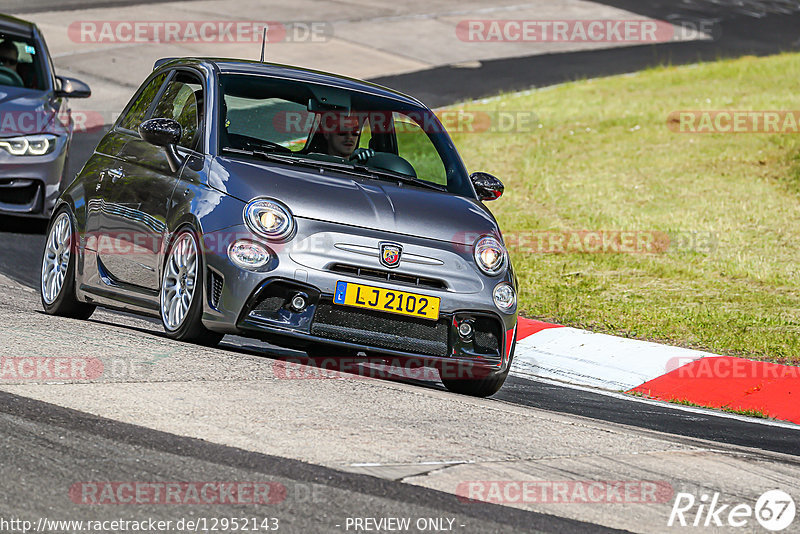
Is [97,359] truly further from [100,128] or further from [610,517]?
[100,128]

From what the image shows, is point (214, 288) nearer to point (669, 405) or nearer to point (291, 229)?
point (291, 229)

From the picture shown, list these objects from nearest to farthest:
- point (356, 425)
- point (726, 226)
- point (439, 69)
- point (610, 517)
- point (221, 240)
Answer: point (610, 517) < point (356, 425) < point (221, 240) < point (726, 226) < point (439, 69)

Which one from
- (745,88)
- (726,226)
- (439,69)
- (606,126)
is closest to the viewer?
(726,226)

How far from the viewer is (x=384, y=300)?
22.5 ft

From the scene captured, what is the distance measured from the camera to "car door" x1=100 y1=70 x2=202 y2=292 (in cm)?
753

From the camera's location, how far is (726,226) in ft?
44.9

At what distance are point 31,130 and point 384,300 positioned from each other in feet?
19.0

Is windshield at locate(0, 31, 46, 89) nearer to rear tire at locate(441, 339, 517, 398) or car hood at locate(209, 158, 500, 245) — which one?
car hood at locate(209, 158, 500, 245)

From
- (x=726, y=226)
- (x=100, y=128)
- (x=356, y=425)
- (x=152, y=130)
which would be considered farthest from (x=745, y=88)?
(x=356, y=425)

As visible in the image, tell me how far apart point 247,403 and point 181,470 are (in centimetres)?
105

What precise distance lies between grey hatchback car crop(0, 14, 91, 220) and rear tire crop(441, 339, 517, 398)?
17.3 feet

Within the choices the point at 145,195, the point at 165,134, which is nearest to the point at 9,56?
the point at 145,195

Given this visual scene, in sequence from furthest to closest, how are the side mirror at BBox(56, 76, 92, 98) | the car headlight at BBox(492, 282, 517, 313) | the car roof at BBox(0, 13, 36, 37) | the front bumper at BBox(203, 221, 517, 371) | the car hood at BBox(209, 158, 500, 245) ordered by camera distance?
the car roof at BBox(0, 13, 36, 37)
the side mirror at BBox(56, 76, 92, 98)
the car headlight at BBox(492, 282, 517, 313)
the car hood at BBox(209, 158, 500, 245)
the front bumper at BBox(203, 221, 517, 371)

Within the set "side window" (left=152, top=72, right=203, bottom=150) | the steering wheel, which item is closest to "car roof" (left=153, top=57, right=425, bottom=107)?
"side window" (left=152, top=72, right=203, bottom=150)
